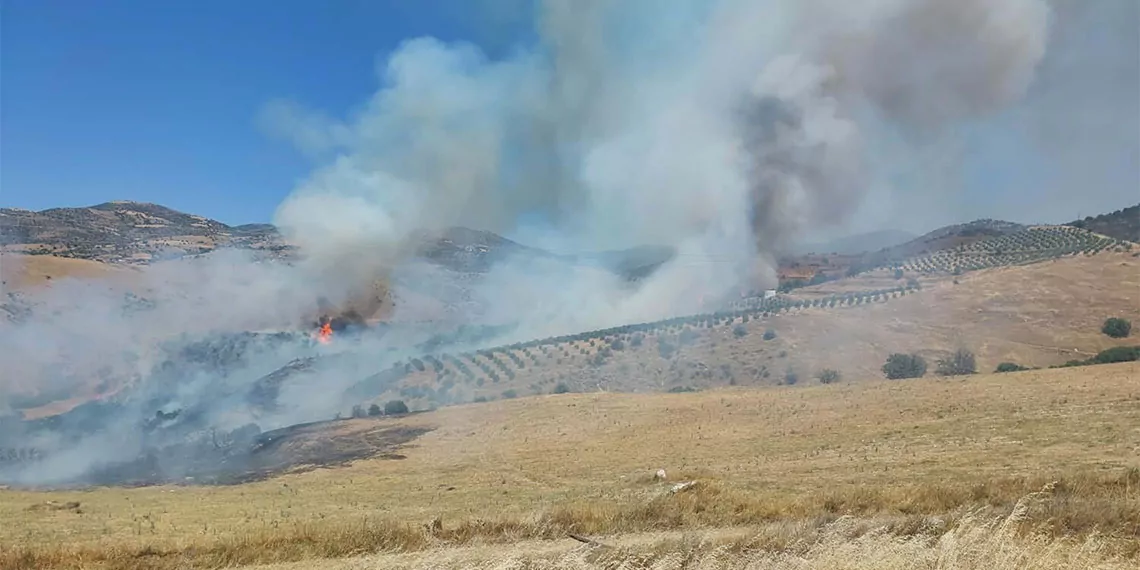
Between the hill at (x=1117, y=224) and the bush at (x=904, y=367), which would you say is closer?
the bush at (x=904, y=367)

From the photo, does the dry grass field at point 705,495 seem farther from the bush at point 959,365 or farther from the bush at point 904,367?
the bush at point 959,365

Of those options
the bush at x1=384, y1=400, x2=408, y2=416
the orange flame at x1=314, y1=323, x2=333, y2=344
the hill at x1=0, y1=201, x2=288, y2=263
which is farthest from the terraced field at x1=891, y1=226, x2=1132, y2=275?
the hill at x1=0, y1=201, x2=288, y2=263

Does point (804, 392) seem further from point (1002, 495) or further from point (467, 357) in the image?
point (467, 357)

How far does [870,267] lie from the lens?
9712 cm

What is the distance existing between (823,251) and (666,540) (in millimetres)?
152833

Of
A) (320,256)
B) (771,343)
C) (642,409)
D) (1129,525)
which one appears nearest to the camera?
(1129,525)

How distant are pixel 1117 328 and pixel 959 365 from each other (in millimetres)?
13734

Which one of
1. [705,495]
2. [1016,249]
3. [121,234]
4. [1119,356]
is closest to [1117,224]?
[1016,249]

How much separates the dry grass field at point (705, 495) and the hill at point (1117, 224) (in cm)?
7652

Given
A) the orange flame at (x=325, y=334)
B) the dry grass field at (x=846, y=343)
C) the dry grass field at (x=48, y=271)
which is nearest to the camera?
the dry grass field at (x=846, y=343)

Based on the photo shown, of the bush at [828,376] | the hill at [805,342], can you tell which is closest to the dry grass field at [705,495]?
Result: the bush at [828,376]

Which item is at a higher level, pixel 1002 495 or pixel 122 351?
pixel 122 351

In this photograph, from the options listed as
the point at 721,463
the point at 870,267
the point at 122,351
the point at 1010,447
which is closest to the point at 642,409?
the point at 721,463

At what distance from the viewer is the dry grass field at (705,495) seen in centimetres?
825
